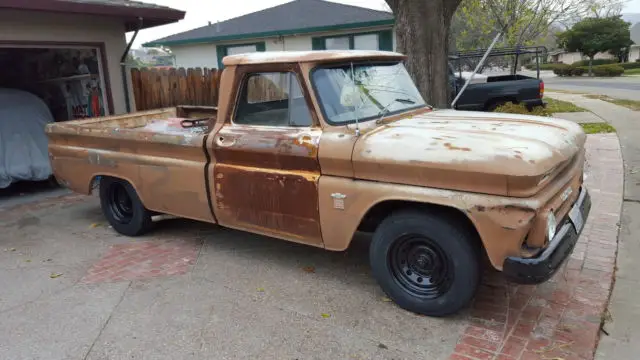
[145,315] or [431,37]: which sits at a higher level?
[431,37]

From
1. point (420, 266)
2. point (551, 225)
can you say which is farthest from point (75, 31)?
point (551, 225)

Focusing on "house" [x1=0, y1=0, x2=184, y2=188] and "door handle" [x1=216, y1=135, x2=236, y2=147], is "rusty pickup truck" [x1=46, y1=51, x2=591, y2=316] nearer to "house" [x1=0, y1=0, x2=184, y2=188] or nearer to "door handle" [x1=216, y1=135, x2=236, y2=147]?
"door handle" [x1=216, y1=135, x2=236, y2=147]

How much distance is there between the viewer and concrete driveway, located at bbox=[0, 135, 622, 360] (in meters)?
3.31

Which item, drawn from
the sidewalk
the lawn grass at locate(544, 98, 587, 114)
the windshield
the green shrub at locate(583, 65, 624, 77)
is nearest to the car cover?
the windshield

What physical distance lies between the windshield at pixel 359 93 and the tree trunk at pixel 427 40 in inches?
112

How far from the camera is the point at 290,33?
50.4 feet

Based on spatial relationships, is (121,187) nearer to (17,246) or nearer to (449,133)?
(17,246)

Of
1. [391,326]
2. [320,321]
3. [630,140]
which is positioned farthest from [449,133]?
[630,140]

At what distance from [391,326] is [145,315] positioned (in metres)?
1.89

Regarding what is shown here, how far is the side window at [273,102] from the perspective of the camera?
4.03 m

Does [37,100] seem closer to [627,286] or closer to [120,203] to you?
[120,203]

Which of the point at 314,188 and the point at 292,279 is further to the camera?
the point at 292,279

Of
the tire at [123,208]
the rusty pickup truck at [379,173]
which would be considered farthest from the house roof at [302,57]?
the tire at [123,208]

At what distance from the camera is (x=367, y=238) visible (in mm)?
5223
